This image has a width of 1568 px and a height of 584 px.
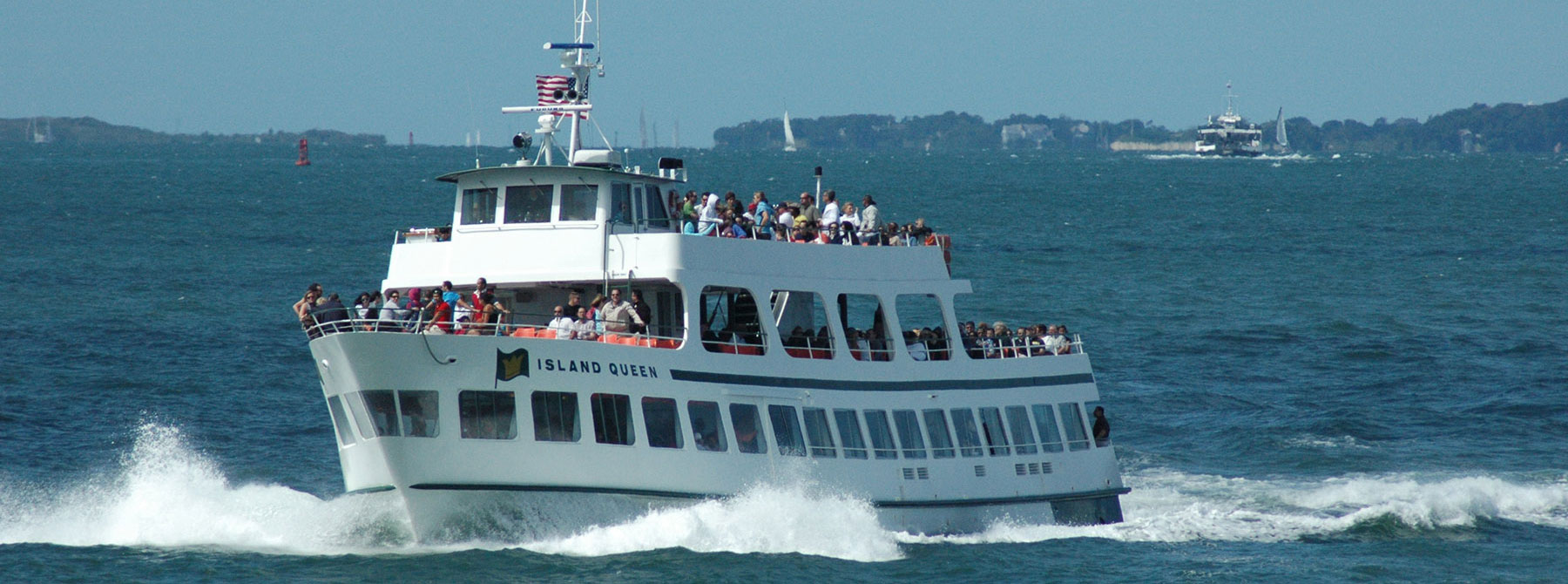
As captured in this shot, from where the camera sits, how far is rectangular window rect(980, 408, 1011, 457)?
2738 cm

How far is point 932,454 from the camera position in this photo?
26438mm

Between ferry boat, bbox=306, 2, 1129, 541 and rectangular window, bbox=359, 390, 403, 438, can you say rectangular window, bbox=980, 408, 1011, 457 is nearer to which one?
ferry boat, bbox=306, 2, 1129, 541

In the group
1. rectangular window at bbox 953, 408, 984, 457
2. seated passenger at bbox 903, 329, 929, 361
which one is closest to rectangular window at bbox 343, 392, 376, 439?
seated passenger at bbox 903, 329, 929, 361

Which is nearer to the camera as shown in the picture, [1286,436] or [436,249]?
[436,249]

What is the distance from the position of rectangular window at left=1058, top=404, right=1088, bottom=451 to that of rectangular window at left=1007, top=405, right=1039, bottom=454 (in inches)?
34.0

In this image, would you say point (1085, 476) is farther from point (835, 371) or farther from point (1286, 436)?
point (1286, 436)

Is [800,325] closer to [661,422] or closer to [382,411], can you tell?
[661,422]

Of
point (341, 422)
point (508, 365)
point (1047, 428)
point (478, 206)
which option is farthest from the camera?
point (1047, 428)

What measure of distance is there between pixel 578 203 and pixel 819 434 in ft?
15.4

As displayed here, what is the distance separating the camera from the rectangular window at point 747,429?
23906 mm

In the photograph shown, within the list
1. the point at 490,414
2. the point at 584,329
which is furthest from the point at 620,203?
the point at 490,414

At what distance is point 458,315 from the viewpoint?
22.9 metres

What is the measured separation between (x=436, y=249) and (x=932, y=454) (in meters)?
7.89

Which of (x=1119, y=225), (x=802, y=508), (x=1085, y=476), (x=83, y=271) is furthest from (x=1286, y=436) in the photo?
(x=1119, y=225)
